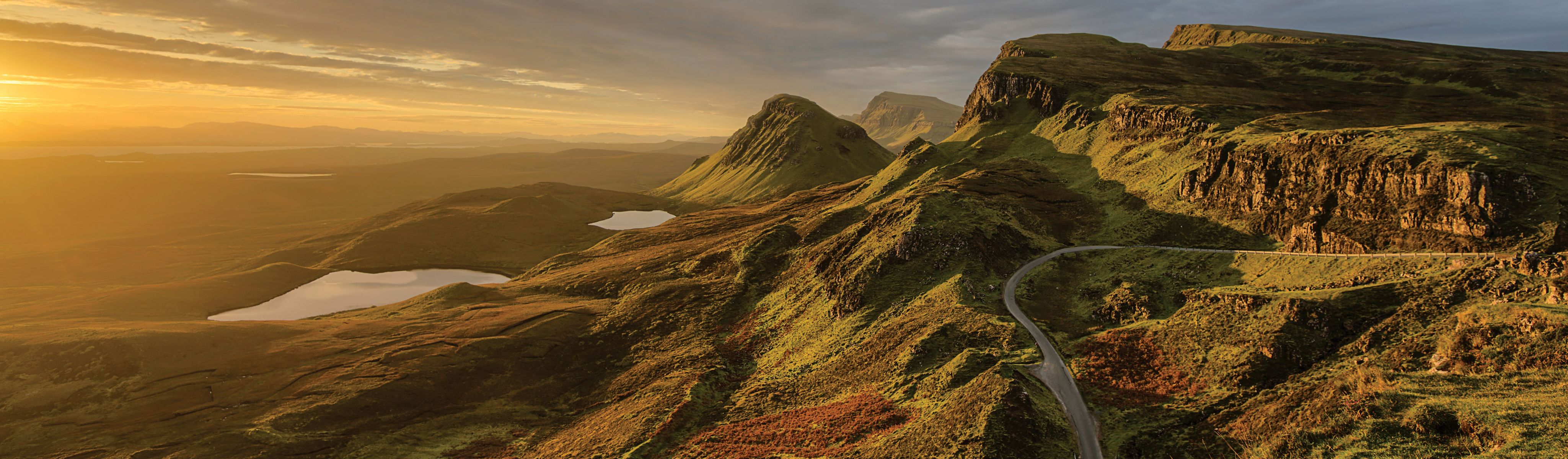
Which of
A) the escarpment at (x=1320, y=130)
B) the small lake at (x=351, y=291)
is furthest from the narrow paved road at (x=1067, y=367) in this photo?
the small lake at (x=351, y=291)

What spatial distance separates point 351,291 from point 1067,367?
136695mm

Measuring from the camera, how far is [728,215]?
15375 cm

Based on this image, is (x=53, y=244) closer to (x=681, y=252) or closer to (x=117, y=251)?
(x=117, y=251)

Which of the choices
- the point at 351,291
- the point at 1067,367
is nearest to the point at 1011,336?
the point at 1067,367

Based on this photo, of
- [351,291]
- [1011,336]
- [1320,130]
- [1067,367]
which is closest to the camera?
[1067,367]

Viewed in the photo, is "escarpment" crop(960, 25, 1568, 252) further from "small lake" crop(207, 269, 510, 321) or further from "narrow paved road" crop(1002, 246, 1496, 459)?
"small lake" crop(207, 269, 510, 321)

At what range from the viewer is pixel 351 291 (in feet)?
393

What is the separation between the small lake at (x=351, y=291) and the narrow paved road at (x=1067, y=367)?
111499mm

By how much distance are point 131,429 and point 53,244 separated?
245643mm

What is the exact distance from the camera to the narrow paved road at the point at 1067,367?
1483 inches

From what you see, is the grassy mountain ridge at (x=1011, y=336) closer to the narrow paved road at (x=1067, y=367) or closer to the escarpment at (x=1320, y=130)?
the escarpment at (x=1320, y=130)

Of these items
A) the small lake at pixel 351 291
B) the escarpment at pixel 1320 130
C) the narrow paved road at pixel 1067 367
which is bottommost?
the small lake at pixel 351 291

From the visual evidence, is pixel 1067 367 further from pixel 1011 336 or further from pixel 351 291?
pixel 351 291

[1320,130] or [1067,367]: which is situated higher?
[1320,130]
